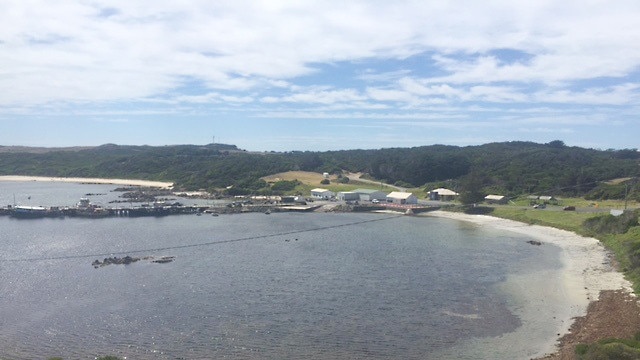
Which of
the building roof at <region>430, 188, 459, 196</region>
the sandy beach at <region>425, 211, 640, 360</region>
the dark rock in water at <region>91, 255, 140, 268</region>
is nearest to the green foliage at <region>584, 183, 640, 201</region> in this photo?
the building roof at <region>430, 188, 459, 196</region>

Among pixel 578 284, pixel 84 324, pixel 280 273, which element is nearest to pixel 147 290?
pixel 84 324

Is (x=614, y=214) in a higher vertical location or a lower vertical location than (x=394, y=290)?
higher

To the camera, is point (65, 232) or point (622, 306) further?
point (65, 232)

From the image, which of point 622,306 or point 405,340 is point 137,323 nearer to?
point 405,340

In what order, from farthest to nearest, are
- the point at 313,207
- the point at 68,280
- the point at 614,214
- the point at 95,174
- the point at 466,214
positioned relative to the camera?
the point at 95,174 → the point at 313,207 → the point at 466,214 → the point at 614,214 → the point at 68,280

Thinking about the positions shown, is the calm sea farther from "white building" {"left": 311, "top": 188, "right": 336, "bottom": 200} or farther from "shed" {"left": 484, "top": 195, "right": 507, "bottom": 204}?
"white building" {"left": 311, "top": 188, "right": 336, "bottom": 200}

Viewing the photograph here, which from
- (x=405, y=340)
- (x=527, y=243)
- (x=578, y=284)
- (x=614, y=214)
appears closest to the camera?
(x=405, y=340)

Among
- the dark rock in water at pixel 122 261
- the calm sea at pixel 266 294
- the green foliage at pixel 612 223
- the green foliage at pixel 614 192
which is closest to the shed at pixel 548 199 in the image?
the green foliage at pixel 614 192
